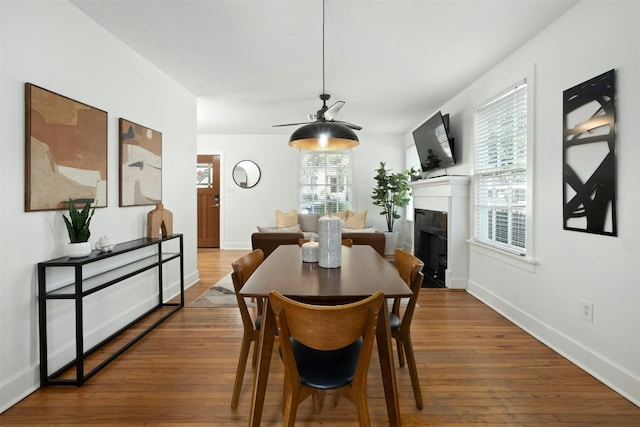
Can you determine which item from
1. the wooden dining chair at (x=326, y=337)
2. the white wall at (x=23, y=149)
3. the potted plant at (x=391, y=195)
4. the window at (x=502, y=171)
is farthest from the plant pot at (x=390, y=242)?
the wooden dining chair at (x=326, y=337)

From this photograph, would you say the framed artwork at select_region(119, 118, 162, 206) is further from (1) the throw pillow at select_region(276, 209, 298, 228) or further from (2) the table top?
(1) the throw pillow at select_region(276, 209, 298, 228)

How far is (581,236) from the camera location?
224 centimetres

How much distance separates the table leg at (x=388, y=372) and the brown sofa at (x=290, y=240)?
7.62ft

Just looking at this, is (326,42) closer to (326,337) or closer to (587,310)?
(326,337)

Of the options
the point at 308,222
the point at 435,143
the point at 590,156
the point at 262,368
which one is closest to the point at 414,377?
the point at 262,368

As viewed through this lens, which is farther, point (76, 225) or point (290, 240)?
point (290, 240)

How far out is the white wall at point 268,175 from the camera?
6.96 m

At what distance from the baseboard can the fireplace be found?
42.1 inches

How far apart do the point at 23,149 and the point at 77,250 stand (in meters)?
0.64

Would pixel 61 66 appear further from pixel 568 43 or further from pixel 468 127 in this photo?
pixel 468 127

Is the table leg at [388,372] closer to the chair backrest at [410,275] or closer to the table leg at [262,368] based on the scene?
the chair backrest at [410,275]

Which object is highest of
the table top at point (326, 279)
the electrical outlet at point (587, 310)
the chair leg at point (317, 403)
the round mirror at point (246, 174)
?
the round mirror at point (246, 174)

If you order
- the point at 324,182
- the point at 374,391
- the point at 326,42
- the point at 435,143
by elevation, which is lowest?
the point at 374,391

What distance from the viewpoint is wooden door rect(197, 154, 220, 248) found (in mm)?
7086
